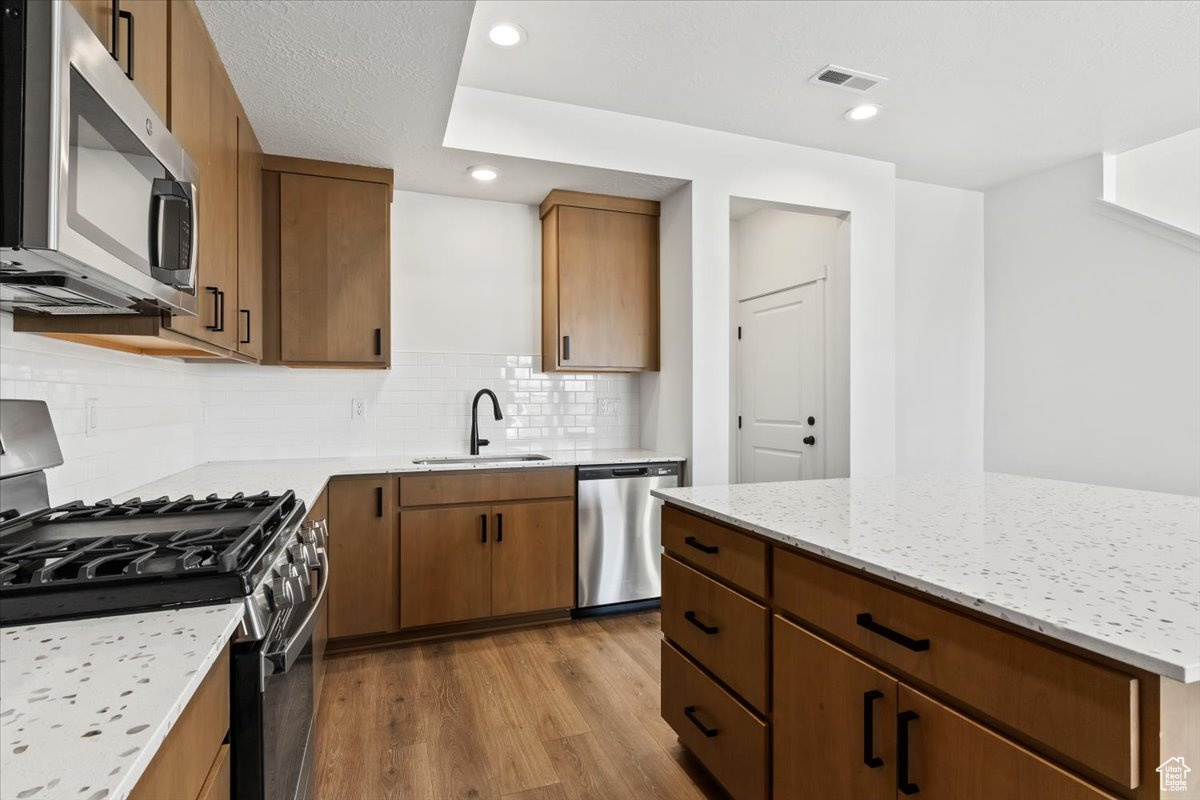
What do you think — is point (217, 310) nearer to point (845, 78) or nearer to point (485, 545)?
point (485, 545)

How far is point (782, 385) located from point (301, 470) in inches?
122

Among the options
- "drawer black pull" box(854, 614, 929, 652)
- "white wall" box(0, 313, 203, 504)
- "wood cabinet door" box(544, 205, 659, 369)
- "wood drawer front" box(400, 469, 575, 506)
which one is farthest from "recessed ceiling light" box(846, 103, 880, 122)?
"white wall" box(0, 313, 203, 504)

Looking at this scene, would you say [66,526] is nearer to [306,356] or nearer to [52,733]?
[52,733]

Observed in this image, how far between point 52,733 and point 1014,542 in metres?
1.55

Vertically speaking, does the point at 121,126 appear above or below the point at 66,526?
above

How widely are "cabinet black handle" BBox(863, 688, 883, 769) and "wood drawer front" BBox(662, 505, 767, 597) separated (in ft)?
1.21

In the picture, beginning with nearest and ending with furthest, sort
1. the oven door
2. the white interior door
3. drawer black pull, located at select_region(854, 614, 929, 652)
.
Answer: the oven door
drawer black pull, located at select_region(854, 614, 929, 652)
the white interior door

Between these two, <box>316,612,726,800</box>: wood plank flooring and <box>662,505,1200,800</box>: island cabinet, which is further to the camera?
<box>316,612,726,800</box>: wood plank flooring

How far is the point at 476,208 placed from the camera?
146 inches

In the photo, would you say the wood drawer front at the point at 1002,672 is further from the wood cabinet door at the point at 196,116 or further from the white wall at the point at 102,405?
the white wall at the point at 102,405

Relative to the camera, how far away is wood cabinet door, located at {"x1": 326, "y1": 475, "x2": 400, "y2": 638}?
285 cm

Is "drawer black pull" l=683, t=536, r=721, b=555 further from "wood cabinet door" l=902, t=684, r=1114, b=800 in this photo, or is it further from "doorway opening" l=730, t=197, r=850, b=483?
"doorway opening" l=730, t=197, r=850, b=483

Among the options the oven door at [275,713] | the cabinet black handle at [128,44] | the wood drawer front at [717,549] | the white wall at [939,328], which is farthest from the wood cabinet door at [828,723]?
the white wall at [939,328]

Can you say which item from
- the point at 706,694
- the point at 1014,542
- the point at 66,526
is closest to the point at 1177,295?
the point at 1014,542
